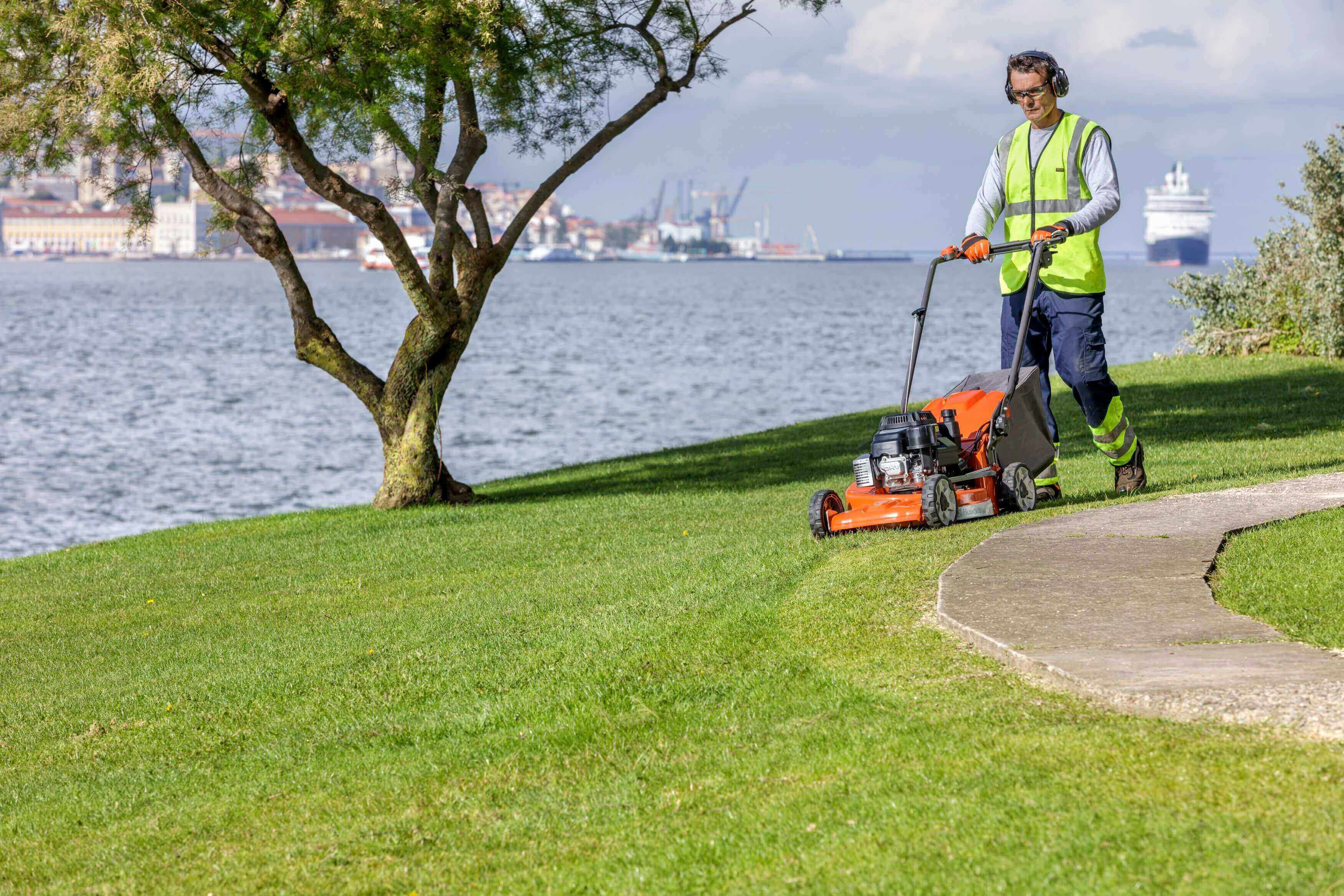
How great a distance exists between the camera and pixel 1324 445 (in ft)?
39.8

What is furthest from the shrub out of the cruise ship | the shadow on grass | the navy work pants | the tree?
the cruise ship

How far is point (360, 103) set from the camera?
41.5ft

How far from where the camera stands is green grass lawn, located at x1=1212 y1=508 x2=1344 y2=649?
18.6 feet

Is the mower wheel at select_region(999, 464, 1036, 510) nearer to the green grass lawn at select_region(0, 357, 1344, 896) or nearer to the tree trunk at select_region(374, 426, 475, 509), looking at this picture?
the green grass lawn at select_region(0, 357, 1344, 896)

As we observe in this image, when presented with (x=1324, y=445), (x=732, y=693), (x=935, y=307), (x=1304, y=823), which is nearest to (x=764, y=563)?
(x=732, y=693)

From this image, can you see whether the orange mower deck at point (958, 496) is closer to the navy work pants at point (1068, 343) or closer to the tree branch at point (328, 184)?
the navy work pants at point (1068, 343)

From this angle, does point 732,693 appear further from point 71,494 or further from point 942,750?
point 71,494

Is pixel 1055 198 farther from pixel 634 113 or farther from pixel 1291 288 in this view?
pixel 1291 288

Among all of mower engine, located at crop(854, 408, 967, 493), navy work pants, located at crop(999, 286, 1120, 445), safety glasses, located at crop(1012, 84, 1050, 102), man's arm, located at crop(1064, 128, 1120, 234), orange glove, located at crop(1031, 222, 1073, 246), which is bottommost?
mower engine, located at crop(854, 408, 967, 493)

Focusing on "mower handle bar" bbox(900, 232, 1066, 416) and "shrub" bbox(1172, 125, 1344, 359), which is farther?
"shrub" bbox(1172, 125, 1344, 359)

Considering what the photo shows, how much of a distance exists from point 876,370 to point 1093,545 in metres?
38.1

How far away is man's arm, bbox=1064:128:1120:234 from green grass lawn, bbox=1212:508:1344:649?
1.94 m

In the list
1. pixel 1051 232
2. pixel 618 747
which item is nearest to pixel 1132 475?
pixel 1051 232

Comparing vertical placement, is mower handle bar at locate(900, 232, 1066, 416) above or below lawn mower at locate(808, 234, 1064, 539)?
above
